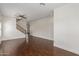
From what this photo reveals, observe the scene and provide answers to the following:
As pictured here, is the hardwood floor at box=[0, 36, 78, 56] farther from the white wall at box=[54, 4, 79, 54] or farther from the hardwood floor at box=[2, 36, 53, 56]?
the white wall at box=[54, 4, 79, 54]

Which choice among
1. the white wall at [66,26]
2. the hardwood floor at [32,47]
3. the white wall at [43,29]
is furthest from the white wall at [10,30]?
the white wall at [66,26]

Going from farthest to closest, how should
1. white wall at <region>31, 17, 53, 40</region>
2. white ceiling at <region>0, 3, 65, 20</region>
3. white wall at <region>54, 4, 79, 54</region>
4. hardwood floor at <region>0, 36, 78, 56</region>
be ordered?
white wall at <region>54, 4, 79, 54</region> < white wall at <region>31, 17, 53, 40</region> < hardwood floor at <region>0, 36, 78, 56</region> < white ceiling at <region>0, 3, 65, 20</region>

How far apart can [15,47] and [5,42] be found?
0.38 metres

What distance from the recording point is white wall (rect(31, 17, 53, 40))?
1.91m

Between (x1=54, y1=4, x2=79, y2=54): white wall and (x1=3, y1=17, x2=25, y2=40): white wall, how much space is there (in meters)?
0.83

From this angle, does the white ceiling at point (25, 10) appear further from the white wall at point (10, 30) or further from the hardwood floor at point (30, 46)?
the hardwood floor at point (30, 46)

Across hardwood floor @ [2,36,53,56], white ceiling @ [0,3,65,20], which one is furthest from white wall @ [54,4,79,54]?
white ceiling @ [0,3,65,20]

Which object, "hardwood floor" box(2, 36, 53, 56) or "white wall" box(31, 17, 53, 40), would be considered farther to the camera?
"white wall" box(31, 17, 53, 40)

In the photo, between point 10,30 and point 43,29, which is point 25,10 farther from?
point 43,29

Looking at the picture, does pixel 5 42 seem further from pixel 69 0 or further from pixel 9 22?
pixel 69 0

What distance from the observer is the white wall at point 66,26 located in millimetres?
2107

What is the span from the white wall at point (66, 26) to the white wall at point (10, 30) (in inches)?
32.5

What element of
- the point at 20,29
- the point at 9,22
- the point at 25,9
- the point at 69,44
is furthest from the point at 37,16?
the point at 69,44

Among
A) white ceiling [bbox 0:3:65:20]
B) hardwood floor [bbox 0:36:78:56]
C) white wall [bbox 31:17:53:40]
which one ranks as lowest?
hardwood floor [bbox 0:36:78:56]
